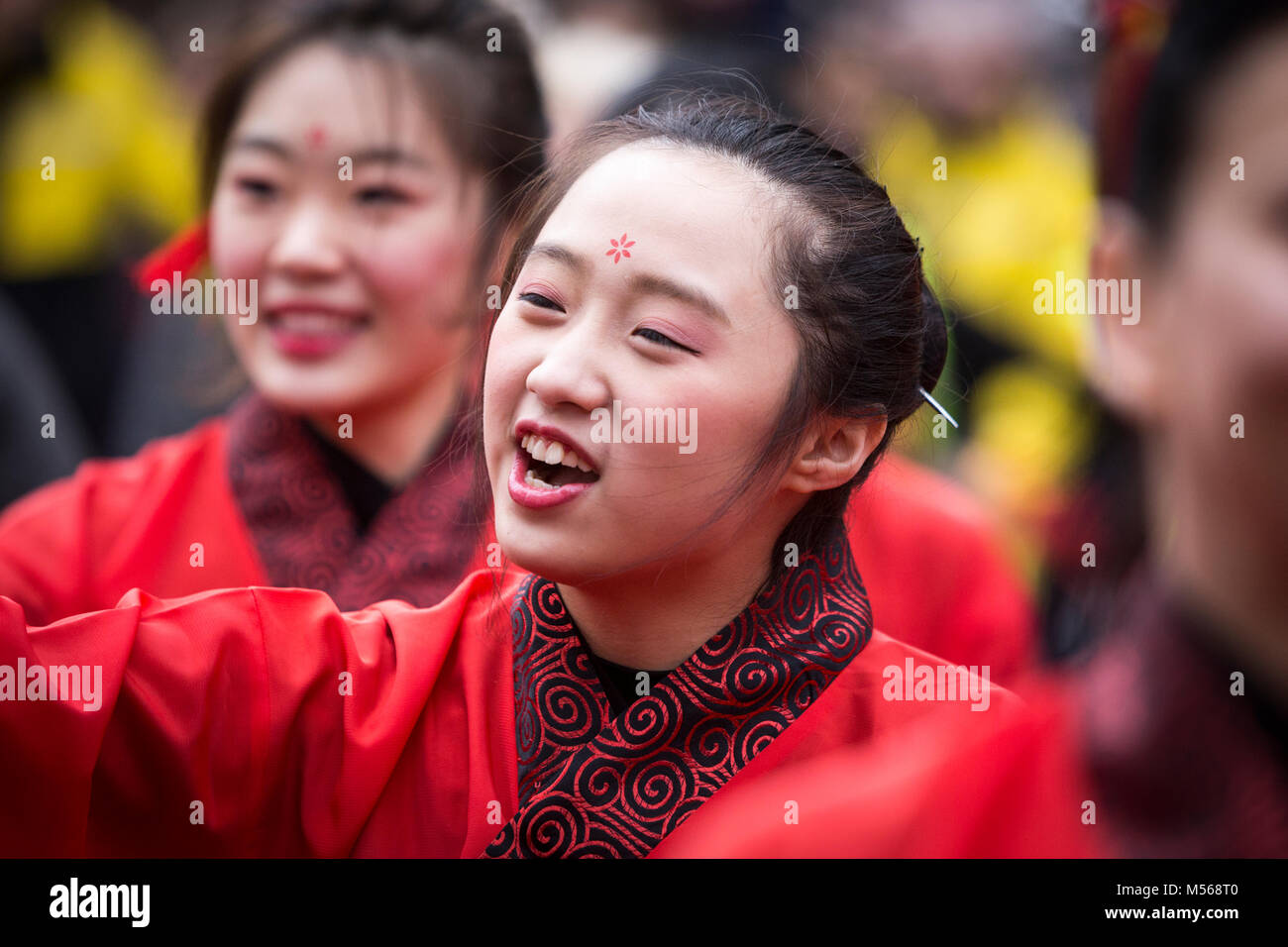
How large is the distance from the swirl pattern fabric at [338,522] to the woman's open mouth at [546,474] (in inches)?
16.8

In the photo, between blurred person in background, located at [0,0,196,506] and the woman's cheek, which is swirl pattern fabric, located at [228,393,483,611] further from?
blurred person in background, located at [0,0,196,506]

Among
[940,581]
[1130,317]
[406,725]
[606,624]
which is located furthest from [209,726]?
[940,581]

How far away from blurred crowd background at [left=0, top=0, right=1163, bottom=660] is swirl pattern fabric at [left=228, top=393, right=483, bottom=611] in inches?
19.4

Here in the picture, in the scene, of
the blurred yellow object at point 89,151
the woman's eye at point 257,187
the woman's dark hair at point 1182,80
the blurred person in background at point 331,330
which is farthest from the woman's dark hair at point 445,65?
the blurred yellow object at point 89,151

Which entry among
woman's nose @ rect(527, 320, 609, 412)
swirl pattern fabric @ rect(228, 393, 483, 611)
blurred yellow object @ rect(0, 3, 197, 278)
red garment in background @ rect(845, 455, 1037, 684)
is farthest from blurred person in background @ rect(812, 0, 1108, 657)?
blurred yellow object @ rect(0, 3, 197, 278)

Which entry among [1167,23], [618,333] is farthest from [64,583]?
[1167,23]

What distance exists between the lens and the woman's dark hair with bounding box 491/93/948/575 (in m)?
1.22

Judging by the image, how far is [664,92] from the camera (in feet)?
5.57

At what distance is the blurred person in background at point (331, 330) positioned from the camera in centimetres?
178

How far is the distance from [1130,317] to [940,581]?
2.39 feet

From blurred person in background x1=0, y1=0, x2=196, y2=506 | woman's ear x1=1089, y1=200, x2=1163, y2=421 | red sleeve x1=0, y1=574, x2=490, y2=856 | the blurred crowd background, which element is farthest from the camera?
blurred person in background x1=0, y1=0, x2=196, y2=506

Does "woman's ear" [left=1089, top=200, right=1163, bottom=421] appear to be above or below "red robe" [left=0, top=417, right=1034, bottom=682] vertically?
above

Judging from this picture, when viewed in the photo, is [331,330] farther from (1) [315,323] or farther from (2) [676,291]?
(2) [676,291]

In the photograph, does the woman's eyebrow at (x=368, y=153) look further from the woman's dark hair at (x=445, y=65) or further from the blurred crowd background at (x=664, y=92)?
the blurred crowd background at (x=664, y=92)
